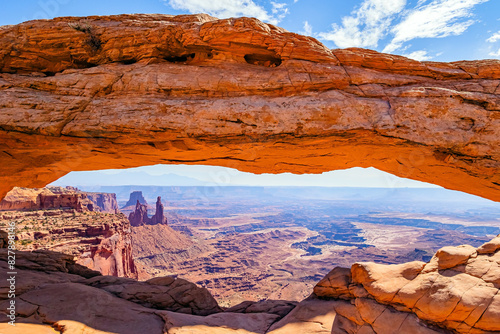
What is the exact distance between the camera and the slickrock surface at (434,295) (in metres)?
6.46

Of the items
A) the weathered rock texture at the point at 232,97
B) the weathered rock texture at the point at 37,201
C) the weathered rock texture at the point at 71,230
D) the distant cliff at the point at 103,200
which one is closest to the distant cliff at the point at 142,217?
the weathered rock texture at the point at 37,201

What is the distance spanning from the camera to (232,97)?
33.3ft

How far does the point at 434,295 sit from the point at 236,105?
8.45 m

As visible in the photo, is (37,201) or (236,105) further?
(37,201)

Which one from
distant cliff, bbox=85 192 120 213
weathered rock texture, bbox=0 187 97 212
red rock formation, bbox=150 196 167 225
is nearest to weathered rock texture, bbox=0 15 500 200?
weathered rock texture, bbox=0 187 97 212

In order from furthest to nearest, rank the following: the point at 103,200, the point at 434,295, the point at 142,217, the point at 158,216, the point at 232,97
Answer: the point at 103,200
the point at 158,216
the point at 142,217
the point at 232,97
the point at 434,295

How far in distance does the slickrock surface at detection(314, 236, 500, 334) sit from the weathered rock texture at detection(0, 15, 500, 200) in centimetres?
391

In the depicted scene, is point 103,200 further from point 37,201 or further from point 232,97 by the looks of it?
point 232,97

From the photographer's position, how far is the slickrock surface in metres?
6.46

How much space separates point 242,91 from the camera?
1023 cm

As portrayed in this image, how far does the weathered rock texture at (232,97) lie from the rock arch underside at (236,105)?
4cm

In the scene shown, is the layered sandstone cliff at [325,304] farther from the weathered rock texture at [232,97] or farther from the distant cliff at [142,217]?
the distant cliff at [142,217]

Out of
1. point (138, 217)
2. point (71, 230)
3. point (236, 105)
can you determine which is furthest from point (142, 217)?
point (236, 105)

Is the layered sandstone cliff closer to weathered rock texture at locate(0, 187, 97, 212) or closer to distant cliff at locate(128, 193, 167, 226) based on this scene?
weathered rock texture at locate(0, 187, 97, 212)
